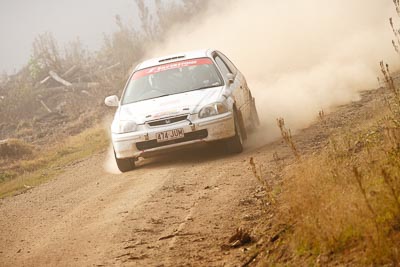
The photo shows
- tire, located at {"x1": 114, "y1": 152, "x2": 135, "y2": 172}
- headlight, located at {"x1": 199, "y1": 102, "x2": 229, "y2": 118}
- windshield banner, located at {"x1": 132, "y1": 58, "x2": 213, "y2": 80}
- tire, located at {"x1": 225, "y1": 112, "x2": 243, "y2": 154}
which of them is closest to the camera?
headlight, located at {"x1": 199, "y1": 102, "x2": 229, "y2": 118}

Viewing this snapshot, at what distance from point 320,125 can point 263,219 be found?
17.2 ft

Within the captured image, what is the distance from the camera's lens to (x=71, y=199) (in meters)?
8.86

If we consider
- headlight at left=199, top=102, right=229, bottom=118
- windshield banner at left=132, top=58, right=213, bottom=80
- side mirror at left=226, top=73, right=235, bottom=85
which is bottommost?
headlight at left=199, top=102, right=229, bottom=118

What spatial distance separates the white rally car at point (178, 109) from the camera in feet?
31.2

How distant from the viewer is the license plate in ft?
31.0

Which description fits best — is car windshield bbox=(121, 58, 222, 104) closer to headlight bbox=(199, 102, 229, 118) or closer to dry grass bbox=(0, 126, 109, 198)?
headlight bbox=(199, 102, 229, 118)

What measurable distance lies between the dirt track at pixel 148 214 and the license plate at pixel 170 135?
42 cm

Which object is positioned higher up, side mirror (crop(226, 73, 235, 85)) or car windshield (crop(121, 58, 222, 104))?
car windshield (crop(121, 58, 222, 104))

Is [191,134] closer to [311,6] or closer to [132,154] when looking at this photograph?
[132,154]

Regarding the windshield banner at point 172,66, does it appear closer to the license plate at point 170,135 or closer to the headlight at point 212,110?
the headlight at point 212,110

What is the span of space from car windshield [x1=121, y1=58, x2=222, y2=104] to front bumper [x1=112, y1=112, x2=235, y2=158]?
Answer: 1050mm

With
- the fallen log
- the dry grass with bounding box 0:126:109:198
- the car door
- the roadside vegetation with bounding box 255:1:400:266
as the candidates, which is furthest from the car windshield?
the fallen log

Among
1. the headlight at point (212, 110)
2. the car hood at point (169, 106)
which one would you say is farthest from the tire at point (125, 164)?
the headlight at point (212, 110)

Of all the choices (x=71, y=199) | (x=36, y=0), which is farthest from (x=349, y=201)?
(x=36, y=0)
